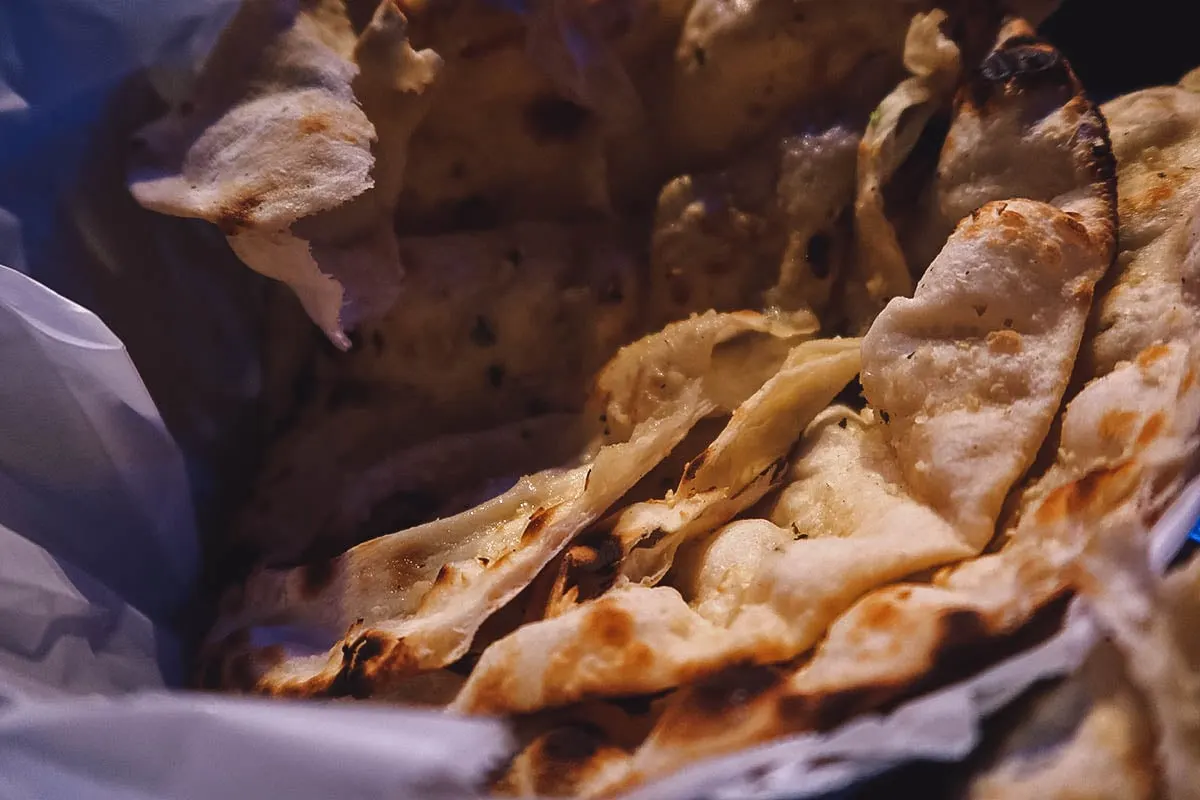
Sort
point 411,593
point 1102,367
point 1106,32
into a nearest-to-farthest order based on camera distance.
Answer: point 1102,367 < point 411,593 < point 1106,32

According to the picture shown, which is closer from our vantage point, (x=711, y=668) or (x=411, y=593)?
(x=711, y=668)

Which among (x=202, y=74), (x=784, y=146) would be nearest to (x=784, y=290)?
(x=784, y=146)

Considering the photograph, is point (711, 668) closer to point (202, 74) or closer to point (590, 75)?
point (590, 75)

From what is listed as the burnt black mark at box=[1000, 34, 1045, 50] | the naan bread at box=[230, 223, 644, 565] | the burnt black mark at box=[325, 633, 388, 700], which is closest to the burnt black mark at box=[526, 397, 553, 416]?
the naan bread at box=[230, 223, 644, 565]

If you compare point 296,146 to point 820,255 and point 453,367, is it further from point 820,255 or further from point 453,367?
point 820,255

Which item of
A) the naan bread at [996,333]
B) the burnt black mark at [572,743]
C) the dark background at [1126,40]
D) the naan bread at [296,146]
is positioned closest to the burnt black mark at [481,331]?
the naan bread at [296,146]

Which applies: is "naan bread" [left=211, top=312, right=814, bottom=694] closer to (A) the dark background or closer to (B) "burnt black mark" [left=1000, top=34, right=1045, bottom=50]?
(B) "burnt black mark" [left=1000, top=34, right=1045, bottom=50]
